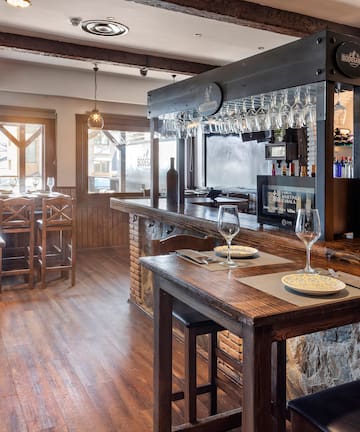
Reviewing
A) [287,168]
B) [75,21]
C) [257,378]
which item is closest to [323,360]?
[257,378]

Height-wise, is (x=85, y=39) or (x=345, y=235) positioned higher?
(x=85, y=39)

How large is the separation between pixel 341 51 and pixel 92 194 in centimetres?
557

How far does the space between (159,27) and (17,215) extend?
2.50m

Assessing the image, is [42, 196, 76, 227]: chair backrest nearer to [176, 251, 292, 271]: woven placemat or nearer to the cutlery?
[176, 251, 292, 271]: woven placemat

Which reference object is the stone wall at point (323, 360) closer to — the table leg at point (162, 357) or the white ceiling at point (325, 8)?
the table leg at point (162, 357)

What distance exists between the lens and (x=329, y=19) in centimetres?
431

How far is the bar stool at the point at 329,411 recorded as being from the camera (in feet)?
3.98

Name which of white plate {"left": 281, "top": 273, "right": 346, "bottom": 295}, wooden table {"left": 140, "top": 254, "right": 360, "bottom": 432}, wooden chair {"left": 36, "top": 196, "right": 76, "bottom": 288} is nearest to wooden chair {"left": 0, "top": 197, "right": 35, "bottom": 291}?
wooden chair {"left": 36, "top": 196, "right": 76, "bottom": 288}

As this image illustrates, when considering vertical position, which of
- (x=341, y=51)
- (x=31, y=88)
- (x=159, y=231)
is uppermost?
(x=31, y=88)

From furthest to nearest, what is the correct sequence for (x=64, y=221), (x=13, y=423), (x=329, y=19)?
1. (x=64, y=221)
2. (x=329, y=19)
3. (x=13, y=423)

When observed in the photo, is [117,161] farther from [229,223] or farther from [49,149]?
[229,223]

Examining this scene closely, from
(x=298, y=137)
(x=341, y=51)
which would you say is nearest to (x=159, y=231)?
(x=341, y=51)

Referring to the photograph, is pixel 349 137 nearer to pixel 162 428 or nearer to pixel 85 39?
pixel 85 39

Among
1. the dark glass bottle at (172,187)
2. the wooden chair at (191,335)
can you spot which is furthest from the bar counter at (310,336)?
the dark glass bottle at (172,187)
